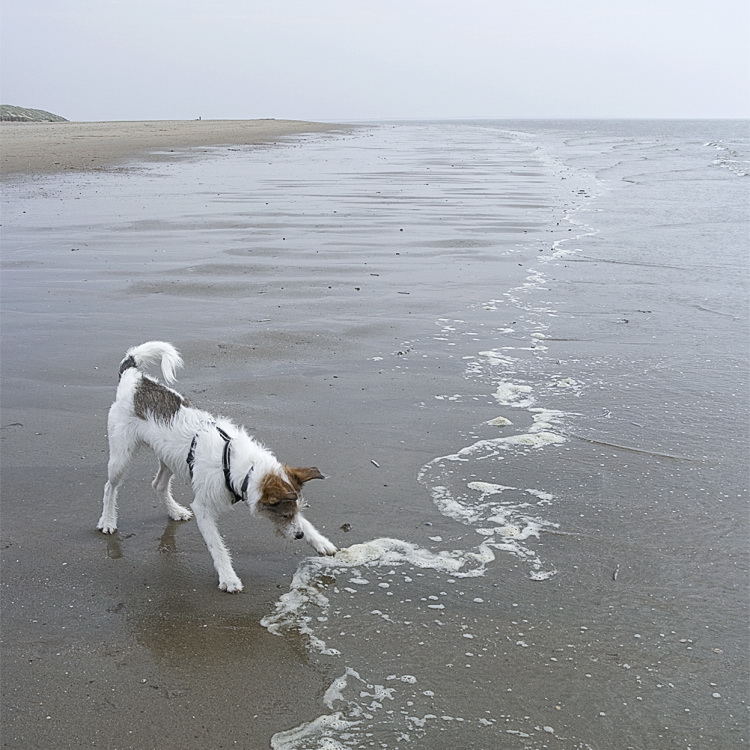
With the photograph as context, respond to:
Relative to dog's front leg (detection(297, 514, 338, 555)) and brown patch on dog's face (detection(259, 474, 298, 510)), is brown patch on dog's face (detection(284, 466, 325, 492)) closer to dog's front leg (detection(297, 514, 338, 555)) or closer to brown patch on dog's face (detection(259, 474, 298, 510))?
brown patch on dog's face (detection(259, 474, 298, 510))

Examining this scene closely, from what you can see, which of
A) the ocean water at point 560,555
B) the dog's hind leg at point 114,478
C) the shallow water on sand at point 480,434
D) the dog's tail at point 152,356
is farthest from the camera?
the dog's tail at point 152,356

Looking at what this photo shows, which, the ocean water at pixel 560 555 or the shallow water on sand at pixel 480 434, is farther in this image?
the shallow water on sand at pixel 480 434

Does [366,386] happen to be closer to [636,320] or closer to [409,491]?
[409,491]

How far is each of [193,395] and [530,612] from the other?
365 centimetres

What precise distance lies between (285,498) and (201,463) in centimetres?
57

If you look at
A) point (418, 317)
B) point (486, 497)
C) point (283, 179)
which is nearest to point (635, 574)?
point (486, 497)

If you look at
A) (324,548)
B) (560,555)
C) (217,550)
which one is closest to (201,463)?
(217,550)

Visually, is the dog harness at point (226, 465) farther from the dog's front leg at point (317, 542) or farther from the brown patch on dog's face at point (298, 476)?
the dog's front leg at point (317, 542)

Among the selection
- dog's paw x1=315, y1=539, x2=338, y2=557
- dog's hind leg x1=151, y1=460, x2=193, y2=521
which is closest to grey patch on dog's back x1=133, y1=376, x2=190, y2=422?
dog's hind leg x1=151, y1=460, x2=193, y2=521

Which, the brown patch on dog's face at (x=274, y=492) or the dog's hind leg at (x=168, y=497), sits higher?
the brown patch on dog's face at (x=274, y=492)

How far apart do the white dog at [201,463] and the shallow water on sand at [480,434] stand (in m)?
0.30

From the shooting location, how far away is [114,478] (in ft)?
15.2

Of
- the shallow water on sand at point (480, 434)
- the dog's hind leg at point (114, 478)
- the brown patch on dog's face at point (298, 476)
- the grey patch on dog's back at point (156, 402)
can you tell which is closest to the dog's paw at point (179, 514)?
the dog's hind leg at point (114, 478)

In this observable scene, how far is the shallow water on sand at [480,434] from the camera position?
329 cm
